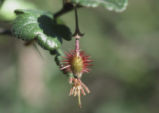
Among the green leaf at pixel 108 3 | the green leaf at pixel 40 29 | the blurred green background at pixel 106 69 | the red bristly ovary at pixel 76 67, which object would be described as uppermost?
the green leaf at pixel 108 3

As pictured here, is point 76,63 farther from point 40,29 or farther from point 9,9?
point 9,9

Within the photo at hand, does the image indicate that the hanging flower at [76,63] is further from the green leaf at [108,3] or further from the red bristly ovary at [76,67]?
the green leaf at [108,3]

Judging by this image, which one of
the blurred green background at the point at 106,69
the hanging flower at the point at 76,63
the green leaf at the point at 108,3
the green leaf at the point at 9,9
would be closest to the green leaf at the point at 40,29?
the hanging flower at the point at 76,63

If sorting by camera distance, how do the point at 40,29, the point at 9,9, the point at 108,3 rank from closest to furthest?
the point at 108,3, the point at 40,29, the point at 9,9

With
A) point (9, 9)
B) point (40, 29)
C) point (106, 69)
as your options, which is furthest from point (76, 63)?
point (106, 69)

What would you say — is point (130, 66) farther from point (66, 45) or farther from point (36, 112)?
point (36, 112)

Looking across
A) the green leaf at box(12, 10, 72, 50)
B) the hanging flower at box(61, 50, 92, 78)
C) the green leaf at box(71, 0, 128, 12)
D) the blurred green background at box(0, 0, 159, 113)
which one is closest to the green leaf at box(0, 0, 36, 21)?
the green leaf at box(12, 10, 72, 50)

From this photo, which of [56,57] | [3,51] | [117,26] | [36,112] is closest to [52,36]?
[56,57]

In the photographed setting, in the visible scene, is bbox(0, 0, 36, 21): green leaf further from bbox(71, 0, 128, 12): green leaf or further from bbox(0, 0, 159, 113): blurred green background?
bbox(0, 0, 159, 113): blurred green background
